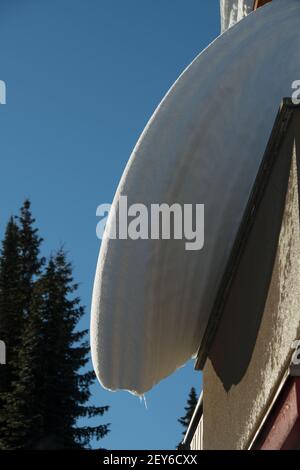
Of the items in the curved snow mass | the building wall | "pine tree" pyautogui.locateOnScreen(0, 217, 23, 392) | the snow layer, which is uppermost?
"pine tree" pyautogui.locateOnScreen(0, 217, 23, 392)

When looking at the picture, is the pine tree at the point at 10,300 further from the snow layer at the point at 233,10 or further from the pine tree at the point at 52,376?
the snow layer at the point at 233,10

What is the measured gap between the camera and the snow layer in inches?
372

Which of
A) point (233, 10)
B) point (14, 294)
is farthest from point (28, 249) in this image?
point (233, 10)

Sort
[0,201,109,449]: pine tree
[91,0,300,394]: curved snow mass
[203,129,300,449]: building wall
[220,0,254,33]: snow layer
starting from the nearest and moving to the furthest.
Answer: [203,129,300,449]: building wall < [91,0,300,394]: curved snow mass < [220,0,254,33]: snow layer < [0,201,109,449]: pine tree

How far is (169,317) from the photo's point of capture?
295 inches

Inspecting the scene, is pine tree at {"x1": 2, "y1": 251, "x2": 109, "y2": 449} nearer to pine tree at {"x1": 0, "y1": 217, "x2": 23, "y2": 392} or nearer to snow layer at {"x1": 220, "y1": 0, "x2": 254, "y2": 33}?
pine tree at {"x1": 0, "y1": 217, "x2": 23, "y2": 392}

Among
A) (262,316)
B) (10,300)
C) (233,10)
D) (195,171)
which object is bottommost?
(262,316)

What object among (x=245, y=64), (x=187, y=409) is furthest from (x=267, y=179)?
(x=187, y=409)

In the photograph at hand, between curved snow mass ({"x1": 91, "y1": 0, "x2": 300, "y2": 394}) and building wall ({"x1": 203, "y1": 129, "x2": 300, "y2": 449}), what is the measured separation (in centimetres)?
60

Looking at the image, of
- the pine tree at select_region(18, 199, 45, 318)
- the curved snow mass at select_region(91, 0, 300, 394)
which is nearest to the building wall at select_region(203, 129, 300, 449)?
the curved snow mass at select_region(91, 0, 300, 394)

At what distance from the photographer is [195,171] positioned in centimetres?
702

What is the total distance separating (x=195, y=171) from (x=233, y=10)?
3736 millimetres

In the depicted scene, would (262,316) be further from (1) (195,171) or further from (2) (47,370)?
(2) (47,370)

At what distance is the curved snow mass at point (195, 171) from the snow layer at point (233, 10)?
2.08 m
